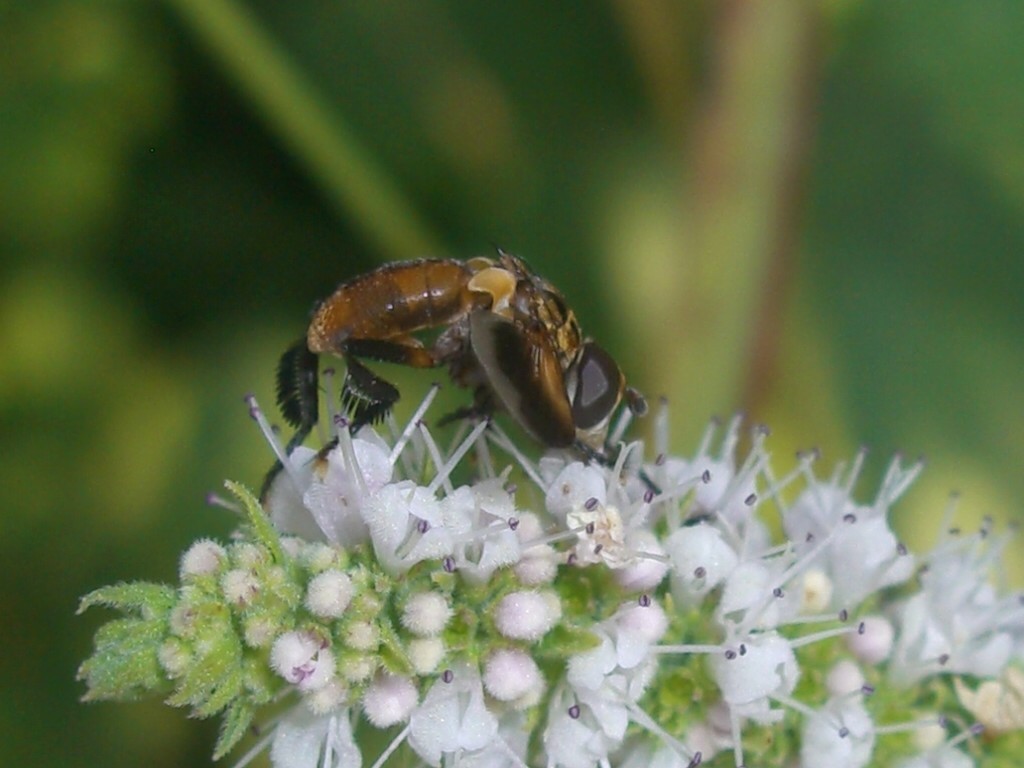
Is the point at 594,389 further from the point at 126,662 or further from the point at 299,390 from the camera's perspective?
the point at 126,662

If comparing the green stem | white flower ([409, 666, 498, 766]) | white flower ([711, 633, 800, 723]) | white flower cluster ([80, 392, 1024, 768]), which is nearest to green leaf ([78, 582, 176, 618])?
white flower cluster ([80, 392, 1024, 768])

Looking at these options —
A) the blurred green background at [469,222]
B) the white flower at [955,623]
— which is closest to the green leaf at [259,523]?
the white flower at [955,623]

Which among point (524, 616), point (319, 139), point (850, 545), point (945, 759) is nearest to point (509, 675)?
point (524, 616)

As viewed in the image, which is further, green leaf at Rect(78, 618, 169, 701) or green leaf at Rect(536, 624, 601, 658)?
green leaf at Rect(536, 624, 601, 658)

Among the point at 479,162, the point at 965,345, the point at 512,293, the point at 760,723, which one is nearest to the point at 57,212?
the point at 479,162

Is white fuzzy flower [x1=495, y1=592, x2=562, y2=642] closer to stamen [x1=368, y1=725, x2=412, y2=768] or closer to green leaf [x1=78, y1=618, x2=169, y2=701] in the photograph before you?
stamen [x1=368, y1=725, x2=412, y2=768]

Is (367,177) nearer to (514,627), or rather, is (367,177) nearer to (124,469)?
(124,469)

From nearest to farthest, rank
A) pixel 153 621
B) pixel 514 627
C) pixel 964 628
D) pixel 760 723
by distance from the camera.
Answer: pixel 153 621, pixel 514 627, pixel 760 723, pixel 964 628
